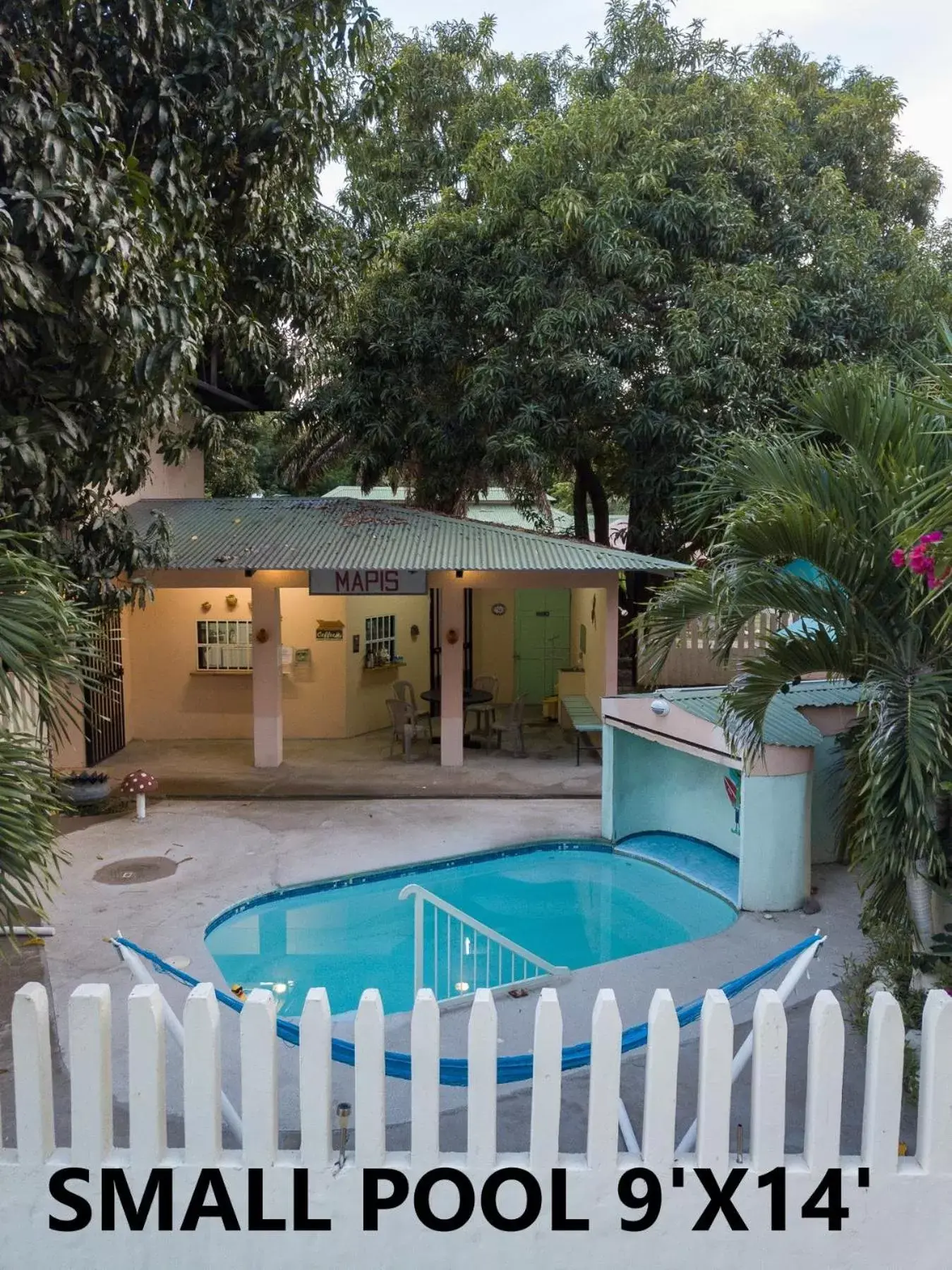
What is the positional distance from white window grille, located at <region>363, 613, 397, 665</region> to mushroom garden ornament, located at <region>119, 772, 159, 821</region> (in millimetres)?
5838

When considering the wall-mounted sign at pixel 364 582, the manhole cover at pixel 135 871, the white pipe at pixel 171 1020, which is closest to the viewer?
the white pipe at pixel 171 1020

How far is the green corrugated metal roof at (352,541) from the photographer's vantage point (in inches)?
523

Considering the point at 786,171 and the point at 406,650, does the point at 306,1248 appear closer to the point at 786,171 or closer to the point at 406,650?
the point at 406,650

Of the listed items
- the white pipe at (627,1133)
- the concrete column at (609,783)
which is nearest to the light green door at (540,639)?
the concrete column at (609,783)

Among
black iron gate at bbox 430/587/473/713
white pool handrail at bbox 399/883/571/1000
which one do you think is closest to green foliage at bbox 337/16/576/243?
black iron gate at bbox 430/587/473/713

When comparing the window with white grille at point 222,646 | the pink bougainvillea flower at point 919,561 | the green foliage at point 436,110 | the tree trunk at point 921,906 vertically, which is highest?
the green foliage at point 436,110

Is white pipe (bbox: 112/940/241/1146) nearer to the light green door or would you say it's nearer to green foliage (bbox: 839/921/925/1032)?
green foliage (bbox: 839/921/925/1032)

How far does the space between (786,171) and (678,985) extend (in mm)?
15804

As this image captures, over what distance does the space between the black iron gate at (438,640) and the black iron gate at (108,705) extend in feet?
Result: 19.5

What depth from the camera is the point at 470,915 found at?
30.7 ft

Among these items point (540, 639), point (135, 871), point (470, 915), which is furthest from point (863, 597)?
point (540, 639)

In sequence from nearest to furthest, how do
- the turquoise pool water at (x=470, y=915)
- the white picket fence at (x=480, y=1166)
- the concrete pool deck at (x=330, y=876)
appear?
the white picket fence at (x=480, y=1166), the concrete pool deck at (x=330, y=876), the turquoise pool water at (x=470, y=915)

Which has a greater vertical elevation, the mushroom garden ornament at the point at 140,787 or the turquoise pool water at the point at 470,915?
the mushroom garden ornament at the point at 140,787

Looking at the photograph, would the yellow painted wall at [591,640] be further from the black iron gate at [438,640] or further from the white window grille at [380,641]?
the white window grille at [380,641]
